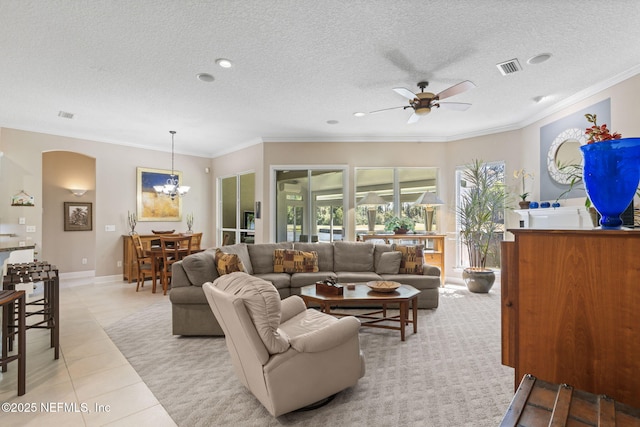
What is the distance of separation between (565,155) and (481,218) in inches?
61.2

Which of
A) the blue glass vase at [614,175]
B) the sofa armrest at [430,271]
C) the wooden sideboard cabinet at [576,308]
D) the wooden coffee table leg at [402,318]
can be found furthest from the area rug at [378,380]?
the blue glass vase at [614,175]

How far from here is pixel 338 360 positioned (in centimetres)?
223

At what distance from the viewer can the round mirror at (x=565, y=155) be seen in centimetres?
454

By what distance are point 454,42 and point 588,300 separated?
2.74 meters

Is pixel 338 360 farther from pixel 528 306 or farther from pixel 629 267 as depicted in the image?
pixel 629 267

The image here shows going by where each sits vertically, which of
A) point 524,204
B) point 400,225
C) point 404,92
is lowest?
point 400,225

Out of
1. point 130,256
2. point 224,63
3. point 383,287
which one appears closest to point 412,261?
point 383,287

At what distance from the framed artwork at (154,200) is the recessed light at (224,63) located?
4.71 m

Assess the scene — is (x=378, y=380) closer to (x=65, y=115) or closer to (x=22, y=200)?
(x=65, y=115)

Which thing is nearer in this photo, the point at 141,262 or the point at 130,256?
the point at 141,262

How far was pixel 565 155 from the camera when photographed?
15.6 ft

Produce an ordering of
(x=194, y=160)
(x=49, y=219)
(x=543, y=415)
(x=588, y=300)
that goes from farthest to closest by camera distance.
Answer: (x=194, y=160), (x=49, y=219), (x=588, y=300), (x=543, y=415)

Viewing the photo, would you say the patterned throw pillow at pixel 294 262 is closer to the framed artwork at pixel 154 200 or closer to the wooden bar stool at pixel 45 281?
the wooden bar stool at pixel 45 281

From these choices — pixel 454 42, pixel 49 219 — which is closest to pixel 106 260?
pixel 49 219
